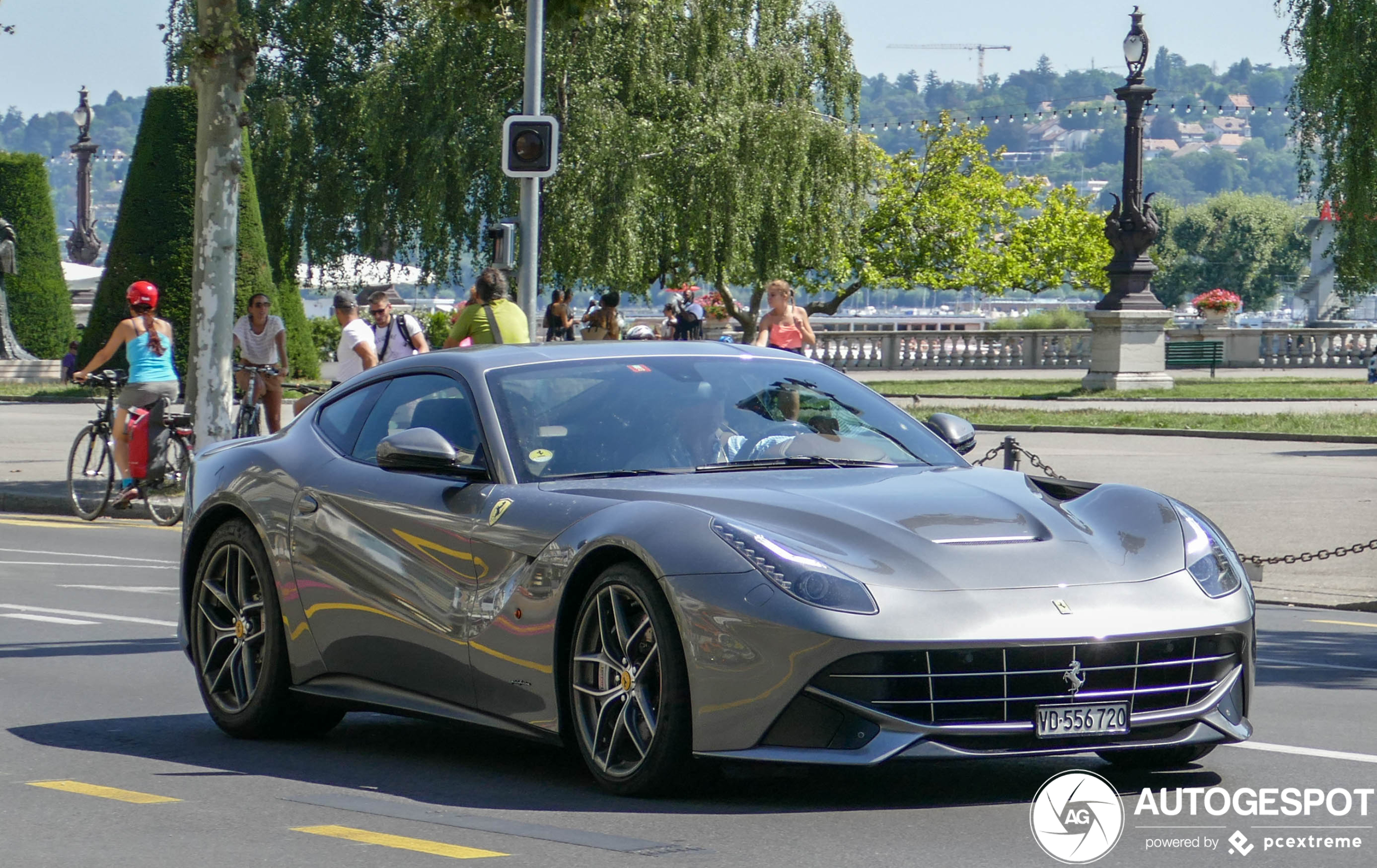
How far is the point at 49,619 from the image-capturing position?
11.0 m

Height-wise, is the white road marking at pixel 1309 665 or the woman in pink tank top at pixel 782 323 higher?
the woman in pink tank top at pixel 782 323

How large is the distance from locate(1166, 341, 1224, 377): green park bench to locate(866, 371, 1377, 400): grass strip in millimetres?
3662

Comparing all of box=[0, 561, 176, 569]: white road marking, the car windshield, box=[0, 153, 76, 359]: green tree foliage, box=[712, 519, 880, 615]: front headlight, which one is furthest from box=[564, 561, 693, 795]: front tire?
box=[0, 153, 76, 359]: green tree foliage

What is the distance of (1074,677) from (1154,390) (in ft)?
110

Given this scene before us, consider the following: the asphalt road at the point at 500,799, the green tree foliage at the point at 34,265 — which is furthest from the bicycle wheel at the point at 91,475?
the green tree foliage at the point at 34,265

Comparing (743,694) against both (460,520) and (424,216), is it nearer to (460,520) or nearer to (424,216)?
(460,520)

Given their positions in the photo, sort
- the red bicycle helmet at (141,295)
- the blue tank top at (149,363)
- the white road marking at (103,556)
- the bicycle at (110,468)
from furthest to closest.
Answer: the bicycle at (110,468)
the blue tank top at (149,363)
the red bicycle helmet at (141,295)
the white road marking at (103,556)

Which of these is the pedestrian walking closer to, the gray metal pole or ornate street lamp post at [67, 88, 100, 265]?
the gray metal pole

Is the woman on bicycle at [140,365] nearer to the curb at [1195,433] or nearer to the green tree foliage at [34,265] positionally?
the curb at [1195,433]

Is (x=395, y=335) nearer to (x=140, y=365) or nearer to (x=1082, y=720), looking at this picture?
(x=140, y=365)

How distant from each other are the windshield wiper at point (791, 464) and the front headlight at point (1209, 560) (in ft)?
3.35

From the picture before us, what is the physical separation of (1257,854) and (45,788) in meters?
3.58

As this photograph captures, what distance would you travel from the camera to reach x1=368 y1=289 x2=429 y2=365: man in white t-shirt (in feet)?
58.1

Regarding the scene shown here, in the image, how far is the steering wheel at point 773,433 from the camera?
671 centimetres
